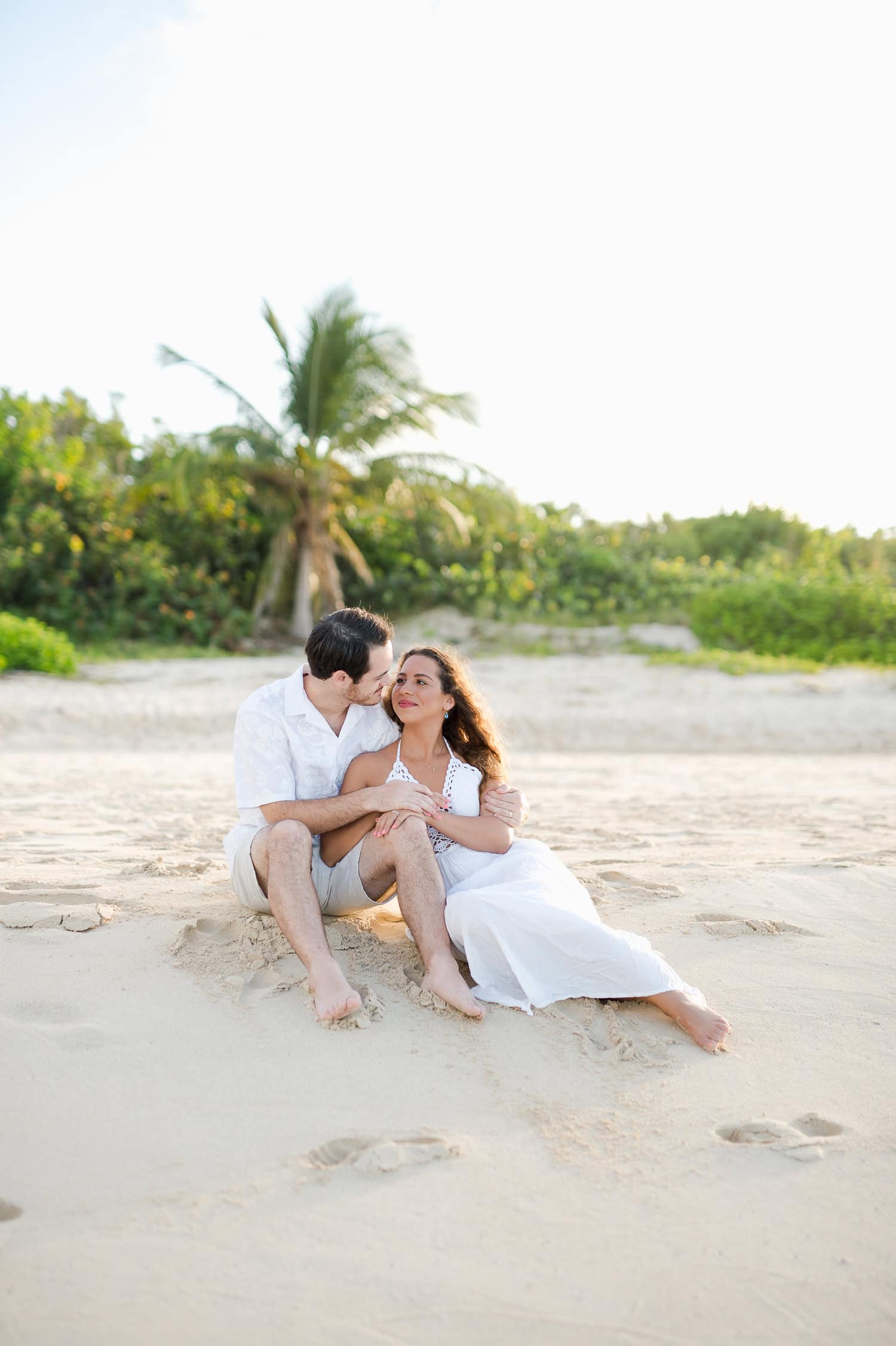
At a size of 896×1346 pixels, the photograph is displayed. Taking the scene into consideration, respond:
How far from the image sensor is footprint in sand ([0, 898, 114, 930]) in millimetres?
3029

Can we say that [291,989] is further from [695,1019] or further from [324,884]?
[695,1019]

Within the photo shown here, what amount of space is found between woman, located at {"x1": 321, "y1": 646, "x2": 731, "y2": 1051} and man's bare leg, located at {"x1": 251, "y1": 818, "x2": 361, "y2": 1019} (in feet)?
0.78

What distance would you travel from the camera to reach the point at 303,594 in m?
15.0

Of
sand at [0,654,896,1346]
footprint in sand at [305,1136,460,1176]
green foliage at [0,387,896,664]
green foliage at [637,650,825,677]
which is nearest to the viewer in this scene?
sand at [0,654,896,1346]

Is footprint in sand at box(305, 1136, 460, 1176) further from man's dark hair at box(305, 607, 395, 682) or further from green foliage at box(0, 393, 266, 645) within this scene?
green foliage at box(0, 393, 266, 645)

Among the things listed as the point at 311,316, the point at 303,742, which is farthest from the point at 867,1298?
the point at 311,316

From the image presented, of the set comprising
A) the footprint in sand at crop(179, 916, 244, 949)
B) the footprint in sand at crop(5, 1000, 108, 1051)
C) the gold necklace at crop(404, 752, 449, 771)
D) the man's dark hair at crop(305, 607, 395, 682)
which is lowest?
the footprint in sand at crop(5, 1000, 108, 1051)

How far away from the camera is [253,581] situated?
53.6 ft

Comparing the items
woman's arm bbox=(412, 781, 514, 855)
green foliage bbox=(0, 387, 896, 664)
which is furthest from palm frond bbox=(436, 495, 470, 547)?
woman's arm bbox=(412, 781, 514, 855)

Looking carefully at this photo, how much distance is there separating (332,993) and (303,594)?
12809mm

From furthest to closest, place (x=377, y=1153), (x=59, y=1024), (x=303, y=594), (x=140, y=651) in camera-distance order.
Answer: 1. (x=303, y=594)
2. (x=140, y=651)
3. (x=59, y=1024)
4. (x=377, y=1153)

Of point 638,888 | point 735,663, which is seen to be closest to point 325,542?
point 735,663

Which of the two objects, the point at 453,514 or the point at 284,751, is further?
the point at 453,514

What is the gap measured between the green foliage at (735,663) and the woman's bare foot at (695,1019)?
905 centimetres
